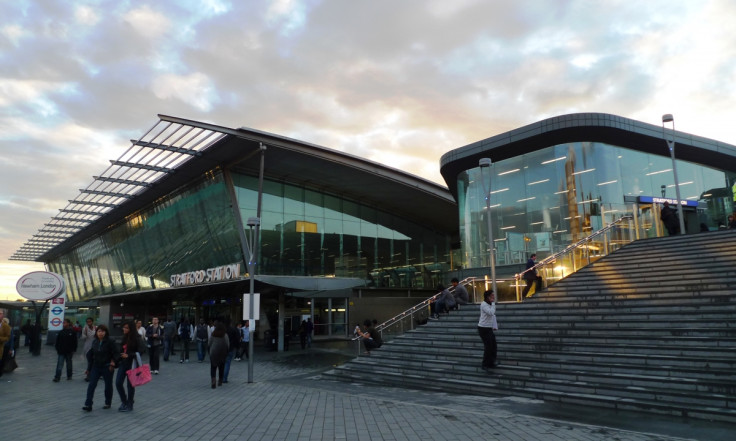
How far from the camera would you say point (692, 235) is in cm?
1727

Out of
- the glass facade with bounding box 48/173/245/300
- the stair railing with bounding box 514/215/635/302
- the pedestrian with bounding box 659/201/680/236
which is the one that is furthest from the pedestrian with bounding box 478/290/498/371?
the glass facade with bounding box 48/173/245/300

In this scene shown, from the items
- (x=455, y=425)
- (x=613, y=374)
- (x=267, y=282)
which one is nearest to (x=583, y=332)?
(x=613, y=374)

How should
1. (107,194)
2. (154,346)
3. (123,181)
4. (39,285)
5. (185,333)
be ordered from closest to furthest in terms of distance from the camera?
1. (154,346)
2. (39,285)
3. (185,333)
4. (123,181)
5. (107,194)

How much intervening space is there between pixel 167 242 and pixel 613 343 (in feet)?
109

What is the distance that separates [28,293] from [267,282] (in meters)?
10.1

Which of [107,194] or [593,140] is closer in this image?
[593,140]

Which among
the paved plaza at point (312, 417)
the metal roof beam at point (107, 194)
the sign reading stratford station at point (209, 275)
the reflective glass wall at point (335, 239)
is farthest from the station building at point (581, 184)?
the metal roof beam at point (107, 194)

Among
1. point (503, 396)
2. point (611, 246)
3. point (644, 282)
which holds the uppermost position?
point (611, 246)

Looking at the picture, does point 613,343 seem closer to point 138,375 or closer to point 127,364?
point 138,375

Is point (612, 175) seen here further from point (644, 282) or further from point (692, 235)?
point (644, 282)

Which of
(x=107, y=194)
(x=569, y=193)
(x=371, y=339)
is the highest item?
(x=107, y=194)

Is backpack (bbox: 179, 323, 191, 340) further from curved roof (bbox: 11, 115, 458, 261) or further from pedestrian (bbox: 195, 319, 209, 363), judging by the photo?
curved roof (bbox: 11, 115, 458, 261)

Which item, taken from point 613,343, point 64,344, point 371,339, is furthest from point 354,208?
point 613,343

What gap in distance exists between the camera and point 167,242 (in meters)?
37.0
